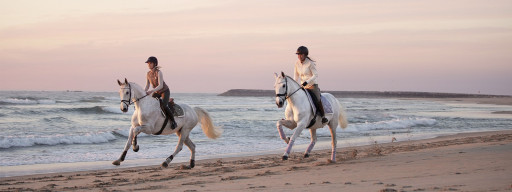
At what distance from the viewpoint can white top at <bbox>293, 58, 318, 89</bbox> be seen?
1141cm

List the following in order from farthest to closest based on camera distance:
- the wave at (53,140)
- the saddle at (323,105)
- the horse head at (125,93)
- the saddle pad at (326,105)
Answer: the wave at (53,140)
the saddle pad at (326,105)
the saddle at (323,105)
the horse head at (125,93)

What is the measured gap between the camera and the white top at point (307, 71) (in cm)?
1141

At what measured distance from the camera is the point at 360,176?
28.5 ft

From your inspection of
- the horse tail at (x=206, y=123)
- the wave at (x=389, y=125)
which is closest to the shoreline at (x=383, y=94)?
the wave at (x=389, y=125)

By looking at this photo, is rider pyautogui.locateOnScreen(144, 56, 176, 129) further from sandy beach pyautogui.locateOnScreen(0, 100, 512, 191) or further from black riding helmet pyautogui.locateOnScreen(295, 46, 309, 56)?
black riding helmet pyautogui.locateOnScreen(295, 46, 309, 56)

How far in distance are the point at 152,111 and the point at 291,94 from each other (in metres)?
2.69

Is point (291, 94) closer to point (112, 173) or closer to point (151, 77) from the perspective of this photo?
point (151, 77)

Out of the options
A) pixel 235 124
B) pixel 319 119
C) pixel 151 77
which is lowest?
pixel 235 124

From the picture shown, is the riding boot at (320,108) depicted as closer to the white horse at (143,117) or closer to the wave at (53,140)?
the white horse at (143,117)

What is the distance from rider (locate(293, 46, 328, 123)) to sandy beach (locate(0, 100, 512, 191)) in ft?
4.05

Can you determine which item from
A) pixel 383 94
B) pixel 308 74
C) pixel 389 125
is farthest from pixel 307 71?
pixel 383 94

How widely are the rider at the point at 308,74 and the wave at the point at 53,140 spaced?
979 cm

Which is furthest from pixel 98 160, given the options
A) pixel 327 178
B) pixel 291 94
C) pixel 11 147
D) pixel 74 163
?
pixel 327 178

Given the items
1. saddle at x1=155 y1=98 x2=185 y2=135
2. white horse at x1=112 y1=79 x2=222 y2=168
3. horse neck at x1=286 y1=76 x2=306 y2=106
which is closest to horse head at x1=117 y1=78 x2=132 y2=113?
white horse at x1=112 y1=79 x2=222 y2=168
